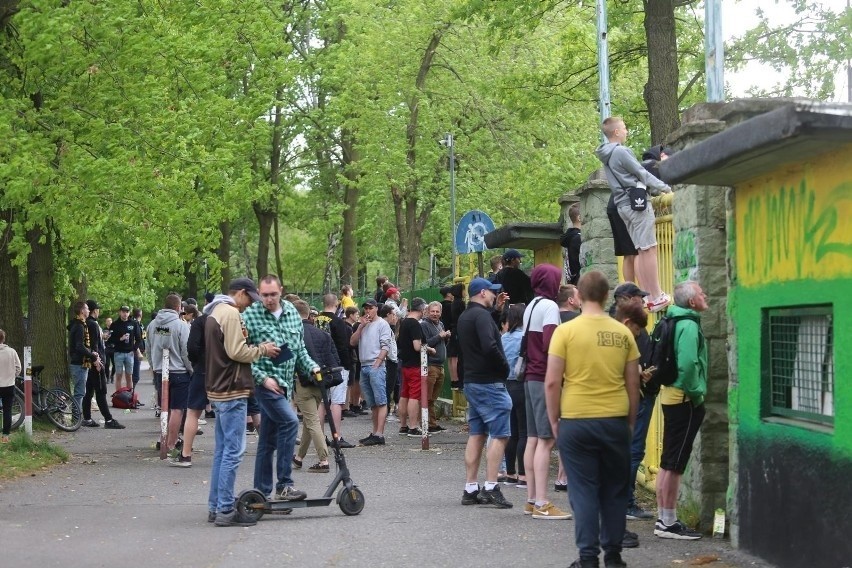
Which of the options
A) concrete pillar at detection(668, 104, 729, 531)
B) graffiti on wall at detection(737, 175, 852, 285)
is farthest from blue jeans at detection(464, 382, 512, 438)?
graffiti on wall at detection(737, 175, 852, 285)

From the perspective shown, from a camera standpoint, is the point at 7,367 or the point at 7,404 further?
the point at 7,404

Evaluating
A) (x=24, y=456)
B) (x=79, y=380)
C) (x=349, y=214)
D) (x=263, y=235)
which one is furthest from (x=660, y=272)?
(x=263, y=235)

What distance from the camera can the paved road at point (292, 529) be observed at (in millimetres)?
9320

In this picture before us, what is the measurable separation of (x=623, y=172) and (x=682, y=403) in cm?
240

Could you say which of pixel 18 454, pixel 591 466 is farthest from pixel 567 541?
pixel 18 454

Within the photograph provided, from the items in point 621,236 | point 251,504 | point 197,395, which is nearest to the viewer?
point 251,504

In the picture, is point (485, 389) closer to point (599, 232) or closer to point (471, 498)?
point (471, 498)

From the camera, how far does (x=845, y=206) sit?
7719mm

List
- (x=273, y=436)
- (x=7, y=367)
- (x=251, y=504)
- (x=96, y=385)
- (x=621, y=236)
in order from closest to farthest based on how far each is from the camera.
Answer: (x=251, y=504), (x=621, y=236), (x=273, y=436), (x=7, y=367), (x=96, y=385)

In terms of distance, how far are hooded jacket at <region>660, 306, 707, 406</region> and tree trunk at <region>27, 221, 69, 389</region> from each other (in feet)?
47.2

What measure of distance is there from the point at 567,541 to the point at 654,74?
12.7 meters

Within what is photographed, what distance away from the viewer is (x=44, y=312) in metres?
21.8

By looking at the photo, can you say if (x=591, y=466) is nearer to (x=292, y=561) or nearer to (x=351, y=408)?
(x=292, y=561)

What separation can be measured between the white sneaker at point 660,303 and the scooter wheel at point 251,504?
145 inches
